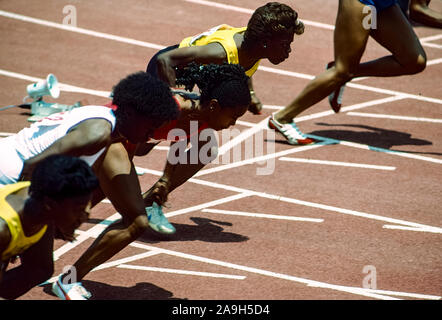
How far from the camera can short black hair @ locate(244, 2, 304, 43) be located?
22.3 ft

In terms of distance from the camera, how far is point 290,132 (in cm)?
877

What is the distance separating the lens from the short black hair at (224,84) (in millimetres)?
5695

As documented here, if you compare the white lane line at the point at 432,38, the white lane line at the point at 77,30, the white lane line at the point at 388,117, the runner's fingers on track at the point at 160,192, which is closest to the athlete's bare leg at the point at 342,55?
the white lane line at the point at 388,117

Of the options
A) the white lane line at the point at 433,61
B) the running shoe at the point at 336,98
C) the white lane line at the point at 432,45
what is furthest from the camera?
the white lane line at the point at 432,45

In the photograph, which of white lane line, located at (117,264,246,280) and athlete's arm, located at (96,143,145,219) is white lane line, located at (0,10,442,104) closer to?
white lane line, located at (117,264,246,280)

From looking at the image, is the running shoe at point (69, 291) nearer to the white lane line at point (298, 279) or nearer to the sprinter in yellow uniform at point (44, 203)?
the sprinter in yellow uniform at point (44, 203)

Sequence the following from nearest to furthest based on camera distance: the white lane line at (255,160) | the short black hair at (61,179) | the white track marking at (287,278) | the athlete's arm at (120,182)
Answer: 1. the short black hair at (61,179)
2. the athlete's arm at (120,182)
3. the white track marking at (287,278)
4. the white lane line at (255,160)

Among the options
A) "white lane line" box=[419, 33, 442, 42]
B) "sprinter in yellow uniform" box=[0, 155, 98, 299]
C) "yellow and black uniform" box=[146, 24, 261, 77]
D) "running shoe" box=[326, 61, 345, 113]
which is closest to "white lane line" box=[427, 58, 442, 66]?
"white lane line" box=[419, 33, 442, 42]

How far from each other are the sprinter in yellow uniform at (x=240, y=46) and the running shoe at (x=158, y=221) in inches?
42.8

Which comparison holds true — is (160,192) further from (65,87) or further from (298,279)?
(65,87)

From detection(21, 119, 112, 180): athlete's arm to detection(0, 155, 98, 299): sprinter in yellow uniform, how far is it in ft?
0.62

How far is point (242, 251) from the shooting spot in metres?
6.30

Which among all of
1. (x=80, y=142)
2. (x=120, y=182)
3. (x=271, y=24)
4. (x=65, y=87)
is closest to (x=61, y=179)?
(x=80, y=142)

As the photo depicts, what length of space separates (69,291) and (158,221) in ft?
4.93
